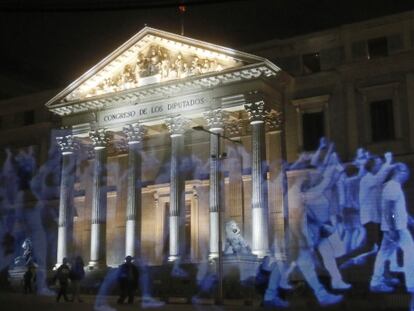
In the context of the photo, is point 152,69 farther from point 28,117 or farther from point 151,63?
point 28,117

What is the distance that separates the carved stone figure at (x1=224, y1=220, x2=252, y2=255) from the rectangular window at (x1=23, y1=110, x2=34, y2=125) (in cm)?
2515

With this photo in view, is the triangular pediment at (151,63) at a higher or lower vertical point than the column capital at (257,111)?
higher

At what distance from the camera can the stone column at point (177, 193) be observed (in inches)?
1438

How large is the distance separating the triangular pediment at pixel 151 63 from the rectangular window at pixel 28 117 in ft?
35.7

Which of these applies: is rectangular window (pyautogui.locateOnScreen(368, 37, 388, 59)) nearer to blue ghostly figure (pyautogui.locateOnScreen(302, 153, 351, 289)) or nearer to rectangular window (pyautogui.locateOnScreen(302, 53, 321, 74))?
rectangular window (pyautogui.locateOnScreen(302, 53, 321, 74))

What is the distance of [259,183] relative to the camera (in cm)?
3478

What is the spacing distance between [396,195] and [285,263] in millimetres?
7264

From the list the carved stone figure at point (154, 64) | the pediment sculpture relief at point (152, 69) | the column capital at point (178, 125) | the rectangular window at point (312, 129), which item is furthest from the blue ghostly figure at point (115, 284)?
the rectangular window at point (312, 129)

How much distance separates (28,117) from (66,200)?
1387cm

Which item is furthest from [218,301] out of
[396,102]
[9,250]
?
[9,250]

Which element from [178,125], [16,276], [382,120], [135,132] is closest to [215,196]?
[178,125]

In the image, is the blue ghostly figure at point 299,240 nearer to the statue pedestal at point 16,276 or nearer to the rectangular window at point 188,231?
the rectangular window at point 188,231

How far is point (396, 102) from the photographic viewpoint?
35938 millimetres

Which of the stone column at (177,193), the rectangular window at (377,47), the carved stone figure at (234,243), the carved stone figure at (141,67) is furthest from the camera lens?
the carved stone figure at (141,67)
